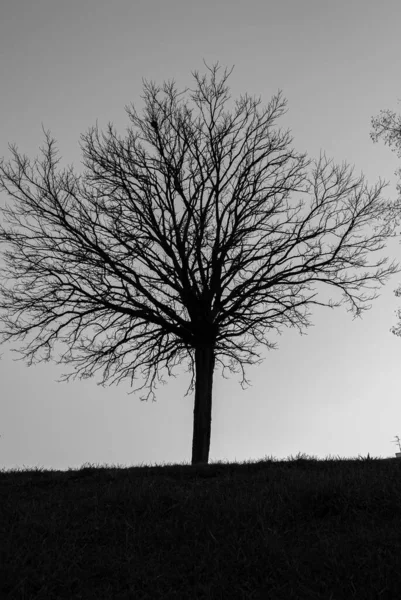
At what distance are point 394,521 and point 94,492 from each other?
4490 mm

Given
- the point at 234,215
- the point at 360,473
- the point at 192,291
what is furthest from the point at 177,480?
the point at 234,215

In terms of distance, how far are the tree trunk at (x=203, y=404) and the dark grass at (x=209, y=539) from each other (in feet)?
18.6

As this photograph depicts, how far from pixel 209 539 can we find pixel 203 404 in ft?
29.3

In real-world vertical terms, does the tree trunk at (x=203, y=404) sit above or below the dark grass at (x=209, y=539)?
above

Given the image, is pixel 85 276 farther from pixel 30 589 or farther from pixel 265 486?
pixel 30 589

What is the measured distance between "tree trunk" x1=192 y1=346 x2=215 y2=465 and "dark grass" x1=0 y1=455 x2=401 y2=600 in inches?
223

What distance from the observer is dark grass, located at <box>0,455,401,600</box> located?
549cm

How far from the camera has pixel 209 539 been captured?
646cm

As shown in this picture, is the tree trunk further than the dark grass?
Yes

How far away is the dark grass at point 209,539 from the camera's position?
5.49 m

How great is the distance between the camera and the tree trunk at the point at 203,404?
49.1 ft

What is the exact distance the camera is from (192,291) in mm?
15844

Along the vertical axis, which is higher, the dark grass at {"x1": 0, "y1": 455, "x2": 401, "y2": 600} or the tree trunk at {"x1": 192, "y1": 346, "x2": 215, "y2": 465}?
the tree trunk at {"x1": 192, "y1": 346, "x2": 215, "y2": 465}

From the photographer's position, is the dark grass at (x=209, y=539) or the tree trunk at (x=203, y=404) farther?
the tree trunk at (x=203, y=404)
